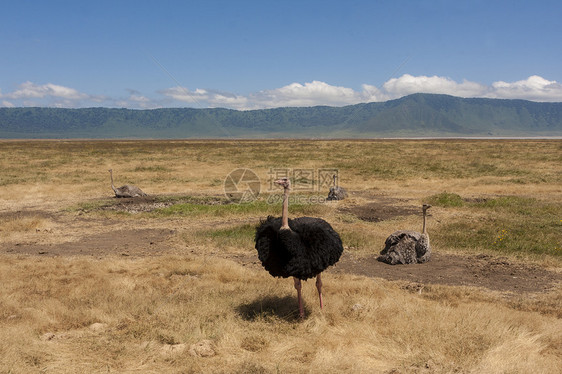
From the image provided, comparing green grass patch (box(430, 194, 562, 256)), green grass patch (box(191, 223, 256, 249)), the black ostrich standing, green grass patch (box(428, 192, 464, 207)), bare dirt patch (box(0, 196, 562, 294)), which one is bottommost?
bare dirt patch (box(0, 196, 562, 294))

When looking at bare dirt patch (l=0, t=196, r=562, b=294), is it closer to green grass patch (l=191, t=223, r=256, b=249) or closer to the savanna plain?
the savanna plain

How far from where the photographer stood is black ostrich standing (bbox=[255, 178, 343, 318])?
714cm

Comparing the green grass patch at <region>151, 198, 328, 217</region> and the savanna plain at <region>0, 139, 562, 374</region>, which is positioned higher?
the green grass patch at <region>151, 198, 328, 217</region>

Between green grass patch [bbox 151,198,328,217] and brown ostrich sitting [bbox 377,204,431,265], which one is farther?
green grass patch [bbox 151,198,328,217]

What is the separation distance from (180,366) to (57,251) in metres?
8.78

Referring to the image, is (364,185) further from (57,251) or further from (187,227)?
(57,251)

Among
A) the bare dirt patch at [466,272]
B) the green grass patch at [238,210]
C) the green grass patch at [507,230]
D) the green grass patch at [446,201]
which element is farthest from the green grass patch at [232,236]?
the green grass patch at [446,201]

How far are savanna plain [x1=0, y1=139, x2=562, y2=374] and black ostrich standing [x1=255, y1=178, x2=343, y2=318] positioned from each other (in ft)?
2.92

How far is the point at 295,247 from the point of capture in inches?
282

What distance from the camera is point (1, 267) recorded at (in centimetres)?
1050

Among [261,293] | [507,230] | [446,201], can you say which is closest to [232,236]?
[261,293]

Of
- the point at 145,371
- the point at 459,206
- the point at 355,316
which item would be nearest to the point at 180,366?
the point at 145,371

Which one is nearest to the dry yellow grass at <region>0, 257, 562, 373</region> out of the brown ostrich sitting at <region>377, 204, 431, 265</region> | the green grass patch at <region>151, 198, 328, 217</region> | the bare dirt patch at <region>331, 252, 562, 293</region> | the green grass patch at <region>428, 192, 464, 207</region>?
the bare dirt patch at <region>331, 252, 562, 293</region>

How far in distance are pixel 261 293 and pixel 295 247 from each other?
1958mm
